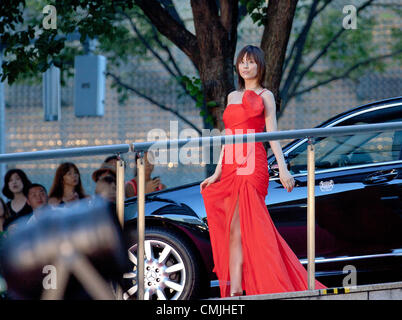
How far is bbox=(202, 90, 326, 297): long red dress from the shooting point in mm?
5473

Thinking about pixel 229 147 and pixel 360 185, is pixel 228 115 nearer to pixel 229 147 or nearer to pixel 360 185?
pixel 229 147

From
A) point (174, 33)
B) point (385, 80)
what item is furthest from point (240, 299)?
point (385, 80)

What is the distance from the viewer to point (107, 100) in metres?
18.5

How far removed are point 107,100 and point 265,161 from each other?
13219 millimetres

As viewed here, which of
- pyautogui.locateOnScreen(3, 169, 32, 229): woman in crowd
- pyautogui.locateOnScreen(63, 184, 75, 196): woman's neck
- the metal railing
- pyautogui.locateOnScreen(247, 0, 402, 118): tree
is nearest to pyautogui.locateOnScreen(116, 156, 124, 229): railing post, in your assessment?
the metal railing

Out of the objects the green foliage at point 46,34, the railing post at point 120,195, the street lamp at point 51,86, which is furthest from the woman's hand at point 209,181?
the street lamp at point 51,86

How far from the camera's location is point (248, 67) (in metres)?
5.59

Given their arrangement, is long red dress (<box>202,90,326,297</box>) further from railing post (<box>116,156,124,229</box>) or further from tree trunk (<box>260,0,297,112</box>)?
tree trunk (<box>260,0,297,112</box>)

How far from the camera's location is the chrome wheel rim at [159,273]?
506cm

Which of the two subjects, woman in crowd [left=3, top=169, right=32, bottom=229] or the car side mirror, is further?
the car side mirror

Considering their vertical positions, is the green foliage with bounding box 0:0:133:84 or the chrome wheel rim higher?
the green foliage with bounding box 0:0:133:84

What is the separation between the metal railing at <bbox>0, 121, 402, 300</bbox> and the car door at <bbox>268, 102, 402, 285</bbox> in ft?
0.15

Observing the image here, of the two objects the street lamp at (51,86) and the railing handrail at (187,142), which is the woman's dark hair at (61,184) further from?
the street lamp at (51,86)

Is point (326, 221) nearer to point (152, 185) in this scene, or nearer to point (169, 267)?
point (169, 267)
